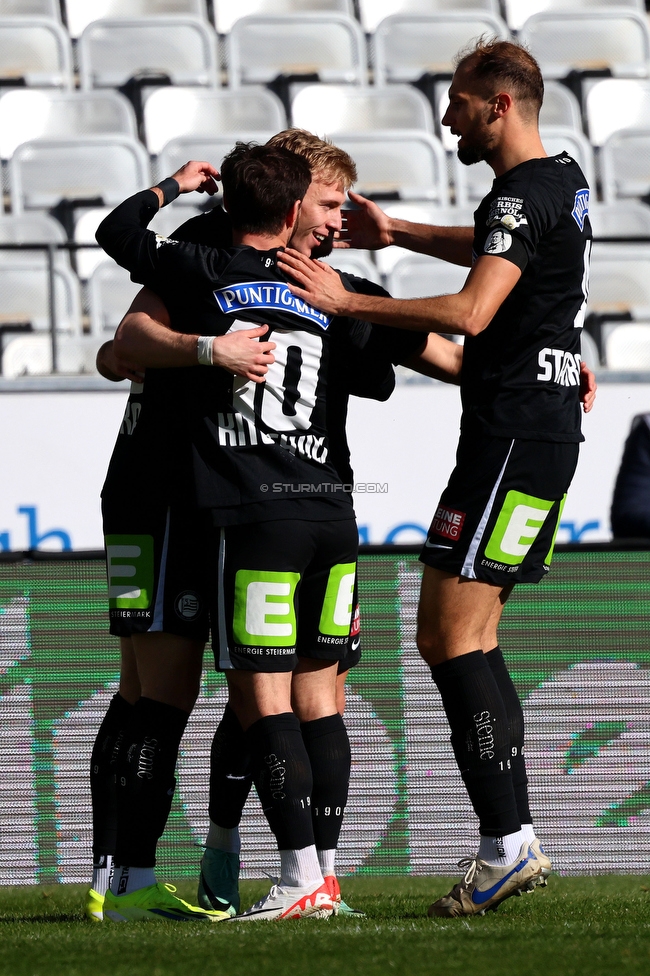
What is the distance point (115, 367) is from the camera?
132 inches

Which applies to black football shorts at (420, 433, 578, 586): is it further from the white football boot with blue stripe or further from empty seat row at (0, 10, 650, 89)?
empty seat row at (0, 10, 650, 89)

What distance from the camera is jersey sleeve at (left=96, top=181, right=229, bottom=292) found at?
310cm

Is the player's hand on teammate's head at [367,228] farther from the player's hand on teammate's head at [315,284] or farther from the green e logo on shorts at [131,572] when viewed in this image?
the green e logo on shorts at [131,572]

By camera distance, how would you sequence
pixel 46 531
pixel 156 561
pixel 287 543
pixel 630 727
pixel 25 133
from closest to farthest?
pixel 287 543 < pixel 156 561 < pixel 630 727 < pixel 46 531 < pixel 25 133

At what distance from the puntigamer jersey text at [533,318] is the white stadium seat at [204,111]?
6417 millimetres

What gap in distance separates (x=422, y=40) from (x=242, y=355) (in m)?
7.73

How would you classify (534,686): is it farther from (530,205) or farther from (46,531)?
(46,531)

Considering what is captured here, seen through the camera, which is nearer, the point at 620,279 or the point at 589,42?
the point at 620,279

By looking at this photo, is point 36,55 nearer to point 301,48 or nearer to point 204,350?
point 301,48

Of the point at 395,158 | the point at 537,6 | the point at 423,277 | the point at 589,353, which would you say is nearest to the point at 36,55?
the point at 395,158

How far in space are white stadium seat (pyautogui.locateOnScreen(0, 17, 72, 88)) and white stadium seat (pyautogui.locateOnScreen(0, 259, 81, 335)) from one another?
2941 millimetres

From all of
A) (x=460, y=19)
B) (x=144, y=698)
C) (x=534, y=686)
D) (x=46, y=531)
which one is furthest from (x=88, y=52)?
(x=144, y=698)

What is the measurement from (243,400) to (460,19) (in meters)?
7.77

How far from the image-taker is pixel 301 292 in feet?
10.1
